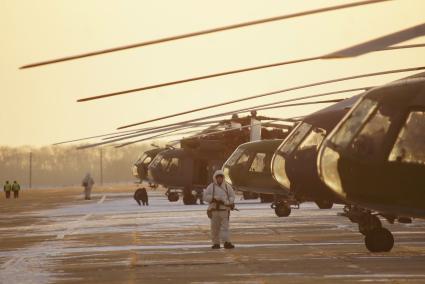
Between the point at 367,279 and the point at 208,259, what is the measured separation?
466 cm

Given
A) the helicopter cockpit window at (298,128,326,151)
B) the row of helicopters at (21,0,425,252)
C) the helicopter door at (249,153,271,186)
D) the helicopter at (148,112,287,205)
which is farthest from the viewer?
the helicopter at (148,112,287,205)

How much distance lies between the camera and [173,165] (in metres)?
53.9

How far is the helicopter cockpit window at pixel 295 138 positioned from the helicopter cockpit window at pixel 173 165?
29258 millimetres

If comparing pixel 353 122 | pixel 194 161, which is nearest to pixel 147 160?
pixel 194 161

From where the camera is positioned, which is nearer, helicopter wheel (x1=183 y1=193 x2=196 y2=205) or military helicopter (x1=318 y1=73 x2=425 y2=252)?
military helicopter (x1=318 y1=73 x2=425 y2=252)

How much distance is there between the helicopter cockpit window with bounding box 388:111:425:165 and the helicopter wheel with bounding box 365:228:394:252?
4982mm

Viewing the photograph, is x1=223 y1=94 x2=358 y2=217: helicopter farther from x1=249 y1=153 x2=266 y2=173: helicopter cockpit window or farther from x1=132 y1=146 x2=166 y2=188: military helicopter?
x1=132 y1=146 x2=166 y2=188: military helicopter

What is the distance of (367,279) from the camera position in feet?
52.4

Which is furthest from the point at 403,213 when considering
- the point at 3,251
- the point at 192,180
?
the point at 192,180

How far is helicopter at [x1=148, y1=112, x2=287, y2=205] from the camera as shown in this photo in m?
49.8

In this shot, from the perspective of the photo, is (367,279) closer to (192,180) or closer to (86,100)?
(86,100)

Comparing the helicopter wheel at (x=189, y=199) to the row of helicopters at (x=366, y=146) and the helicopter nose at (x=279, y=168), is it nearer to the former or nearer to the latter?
the row of helicopters at (x=366, y=146)

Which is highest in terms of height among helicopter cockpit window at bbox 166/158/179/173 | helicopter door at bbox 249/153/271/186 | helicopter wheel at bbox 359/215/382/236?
helicopter cockpit window at bbox 166/158/179/173

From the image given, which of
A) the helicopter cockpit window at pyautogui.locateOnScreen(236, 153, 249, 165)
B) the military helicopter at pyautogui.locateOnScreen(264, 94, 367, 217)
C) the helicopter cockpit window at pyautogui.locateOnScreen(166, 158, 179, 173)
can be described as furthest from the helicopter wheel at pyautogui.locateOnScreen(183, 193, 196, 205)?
the military helicopter at pyautogui.locateOnScreen(264, 94, 367, 217)
